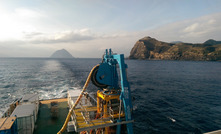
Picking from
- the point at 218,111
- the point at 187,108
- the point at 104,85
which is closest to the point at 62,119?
the point at 104,85

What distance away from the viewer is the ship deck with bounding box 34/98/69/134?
19.6m

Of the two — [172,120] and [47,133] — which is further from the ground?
[47,133]

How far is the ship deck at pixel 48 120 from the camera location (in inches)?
773

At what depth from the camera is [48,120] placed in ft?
73.3

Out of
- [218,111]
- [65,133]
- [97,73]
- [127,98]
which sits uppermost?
[97,73]

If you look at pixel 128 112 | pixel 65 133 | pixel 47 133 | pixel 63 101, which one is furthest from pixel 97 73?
pixel 63 101

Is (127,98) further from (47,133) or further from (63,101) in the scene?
(63,101)

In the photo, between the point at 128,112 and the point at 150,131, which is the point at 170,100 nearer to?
the point at 150,131

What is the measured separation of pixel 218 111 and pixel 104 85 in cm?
3773

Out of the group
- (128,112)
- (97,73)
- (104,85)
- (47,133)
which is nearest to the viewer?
(128,112)

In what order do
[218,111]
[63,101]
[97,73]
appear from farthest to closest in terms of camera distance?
[218,111] < [63,101] < [97,73]

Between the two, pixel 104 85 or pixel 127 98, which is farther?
pixel 104 85

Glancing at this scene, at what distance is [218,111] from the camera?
36.1 m

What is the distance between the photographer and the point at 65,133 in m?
19.0
